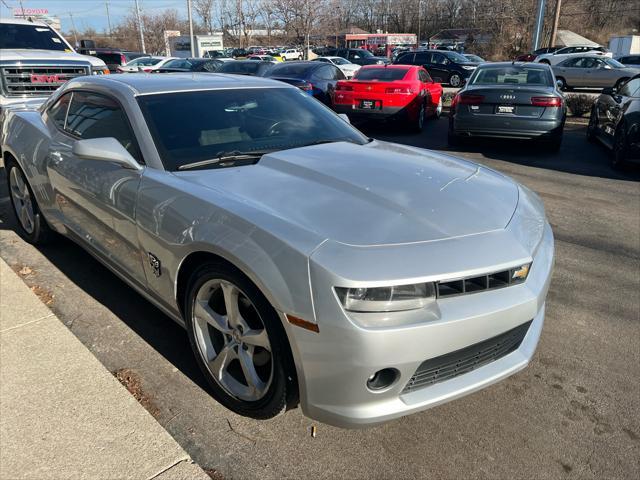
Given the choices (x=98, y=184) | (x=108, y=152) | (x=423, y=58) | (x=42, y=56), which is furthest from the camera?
(x=423, y=58)

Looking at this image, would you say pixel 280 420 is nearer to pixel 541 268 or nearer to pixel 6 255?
pixel 541 268

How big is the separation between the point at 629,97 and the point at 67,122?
809 cm

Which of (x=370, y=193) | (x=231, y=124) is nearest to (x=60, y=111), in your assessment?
(x=231, y=124)

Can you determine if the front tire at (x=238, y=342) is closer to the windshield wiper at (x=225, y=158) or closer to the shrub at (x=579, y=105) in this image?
Answer: the windshield wiper at (x=225, y=158)

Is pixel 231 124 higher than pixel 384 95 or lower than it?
higher

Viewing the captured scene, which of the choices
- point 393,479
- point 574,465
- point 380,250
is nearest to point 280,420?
point 393,479

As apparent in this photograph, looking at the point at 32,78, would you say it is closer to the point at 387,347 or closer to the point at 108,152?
the point at 108,152

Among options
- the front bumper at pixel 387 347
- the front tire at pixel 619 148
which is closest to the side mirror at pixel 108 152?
the front bumper at pixel 387 347

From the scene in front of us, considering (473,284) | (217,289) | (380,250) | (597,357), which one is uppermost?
(380,250)

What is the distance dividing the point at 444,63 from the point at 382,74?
14.0m

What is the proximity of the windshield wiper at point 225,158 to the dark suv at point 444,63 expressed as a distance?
2176 centimetres

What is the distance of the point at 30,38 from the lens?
10133 millimetres

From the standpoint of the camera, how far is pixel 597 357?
316cm

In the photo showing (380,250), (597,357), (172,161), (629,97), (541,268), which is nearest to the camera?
(380,250)
